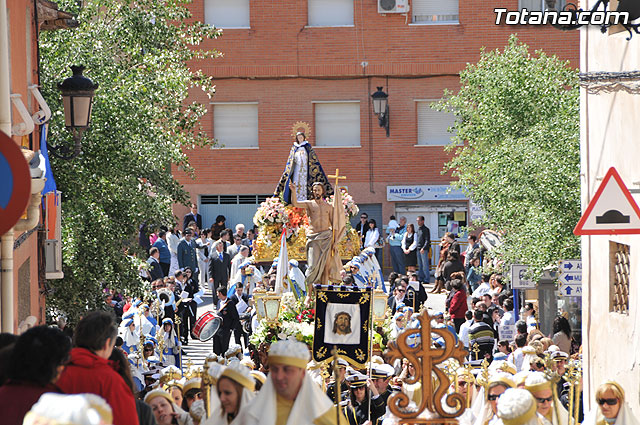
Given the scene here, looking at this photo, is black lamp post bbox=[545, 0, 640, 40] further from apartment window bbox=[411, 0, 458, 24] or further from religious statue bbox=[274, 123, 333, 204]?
apartment window bbox=[411, 0, 458, 24]

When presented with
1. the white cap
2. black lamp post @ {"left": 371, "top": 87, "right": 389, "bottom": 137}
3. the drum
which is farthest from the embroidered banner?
black lamp post @ {"left": 371, "top": 87, "right": 389, "bottom": 137}

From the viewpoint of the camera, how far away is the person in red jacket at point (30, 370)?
511 cm

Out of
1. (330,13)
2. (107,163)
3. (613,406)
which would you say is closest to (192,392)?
(613,406)

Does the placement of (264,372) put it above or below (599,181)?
below

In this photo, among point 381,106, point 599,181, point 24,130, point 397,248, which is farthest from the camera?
point 381,106

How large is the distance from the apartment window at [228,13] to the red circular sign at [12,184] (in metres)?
31.4

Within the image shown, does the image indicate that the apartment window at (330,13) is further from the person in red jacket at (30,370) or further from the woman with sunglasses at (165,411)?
the person in red jacket at (30,370)

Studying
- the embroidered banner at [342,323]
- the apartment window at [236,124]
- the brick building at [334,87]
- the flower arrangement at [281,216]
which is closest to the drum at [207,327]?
the flower arrangement at [281,216]

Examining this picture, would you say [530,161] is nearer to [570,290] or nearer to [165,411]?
[570,290]

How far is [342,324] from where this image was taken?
15.2 metres

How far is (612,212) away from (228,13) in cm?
2835

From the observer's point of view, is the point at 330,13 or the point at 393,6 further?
the point at 330,13

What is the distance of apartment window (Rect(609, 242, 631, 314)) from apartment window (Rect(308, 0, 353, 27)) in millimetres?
24772

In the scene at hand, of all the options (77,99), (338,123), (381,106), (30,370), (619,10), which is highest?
(381,106)
